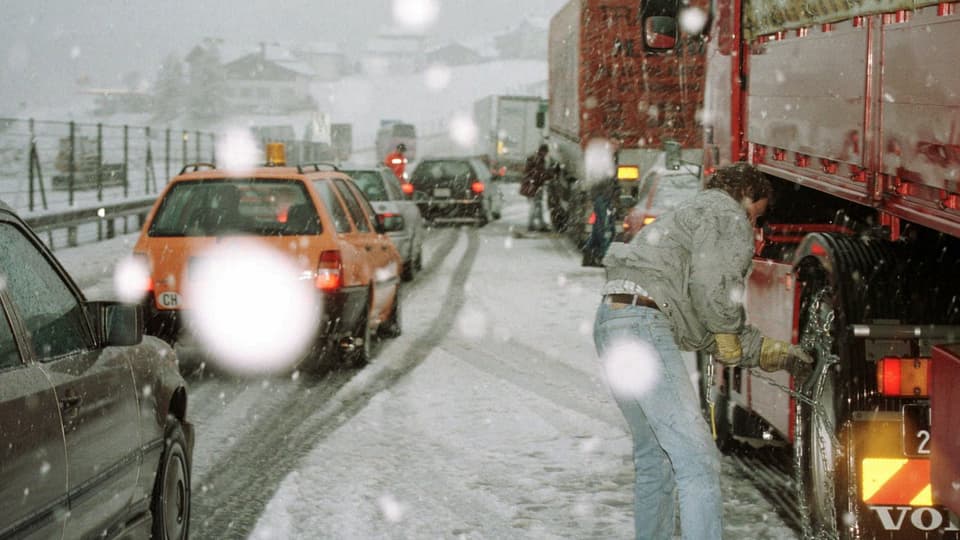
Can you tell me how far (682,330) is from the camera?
16.7 feet

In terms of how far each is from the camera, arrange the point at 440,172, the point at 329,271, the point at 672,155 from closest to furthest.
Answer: the point at 329,271
the point at 672,155
the point at 440,172

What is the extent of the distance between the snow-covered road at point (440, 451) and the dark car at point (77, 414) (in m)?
0.93

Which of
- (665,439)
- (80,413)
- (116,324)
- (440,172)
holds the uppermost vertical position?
(440,172)

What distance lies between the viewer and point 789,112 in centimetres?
649

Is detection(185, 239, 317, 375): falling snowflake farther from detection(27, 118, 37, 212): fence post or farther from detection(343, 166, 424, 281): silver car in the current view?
detection(27, 118, 37, 212): fence post

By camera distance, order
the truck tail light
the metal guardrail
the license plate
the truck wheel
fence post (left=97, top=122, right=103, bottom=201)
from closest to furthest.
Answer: the license plate, the truck wheel, the metal guardrail, the truck tail light, fence post (left=97, top=122, right=103, bottom=201)

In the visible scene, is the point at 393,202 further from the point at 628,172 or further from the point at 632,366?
the point at 632,366

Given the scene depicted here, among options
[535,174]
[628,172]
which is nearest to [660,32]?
[628,172]

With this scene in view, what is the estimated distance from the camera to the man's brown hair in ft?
16.6

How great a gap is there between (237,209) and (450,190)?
19.6m

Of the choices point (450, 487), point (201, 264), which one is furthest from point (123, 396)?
point (201, 264)

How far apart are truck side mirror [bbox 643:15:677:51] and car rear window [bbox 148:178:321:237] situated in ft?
9.74

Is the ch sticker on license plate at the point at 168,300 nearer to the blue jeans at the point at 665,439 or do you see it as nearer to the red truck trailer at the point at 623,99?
the blue jeans at the point at 665,439

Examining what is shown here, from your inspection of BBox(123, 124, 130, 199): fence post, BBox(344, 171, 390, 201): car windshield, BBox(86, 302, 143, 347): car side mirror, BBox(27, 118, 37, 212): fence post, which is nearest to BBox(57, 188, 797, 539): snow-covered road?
BBox(86, 302, 143, 347): car side mirror
